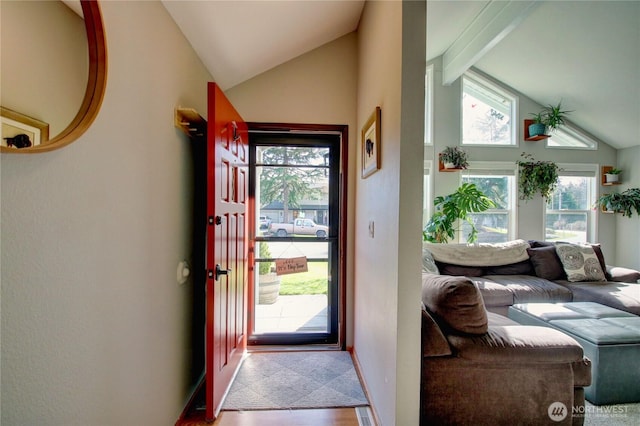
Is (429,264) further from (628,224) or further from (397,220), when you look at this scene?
(628,224)

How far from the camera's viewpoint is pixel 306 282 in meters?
2.89

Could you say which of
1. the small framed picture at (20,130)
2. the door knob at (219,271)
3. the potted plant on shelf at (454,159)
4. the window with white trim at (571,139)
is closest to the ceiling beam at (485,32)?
the potted plant on shelf at (454,159)

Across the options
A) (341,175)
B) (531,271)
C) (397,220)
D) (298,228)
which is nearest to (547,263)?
(531,271)

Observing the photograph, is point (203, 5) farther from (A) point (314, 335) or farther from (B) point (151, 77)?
(A) point (314, 335)

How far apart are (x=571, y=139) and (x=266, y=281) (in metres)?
5.69

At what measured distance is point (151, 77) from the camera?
139 cm

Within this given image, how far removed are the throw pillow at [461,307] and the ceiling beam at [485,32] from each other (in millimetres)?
2864

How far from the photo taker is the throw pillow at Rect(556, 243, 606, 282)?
3.40m

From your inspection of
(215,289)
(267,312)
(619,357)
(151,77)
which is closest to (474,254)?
(619,357)

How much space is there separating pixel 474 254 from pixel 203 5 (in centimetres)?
370

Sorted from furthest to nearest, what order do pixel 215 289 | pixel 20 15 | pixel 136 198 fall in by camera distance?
1. pixel 215 289
2. pixel 136 198
3. pixel 20 15

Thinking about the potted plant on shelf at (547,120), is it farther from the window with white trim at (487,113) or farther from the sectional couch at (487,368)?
the sectional couch at (487,368)

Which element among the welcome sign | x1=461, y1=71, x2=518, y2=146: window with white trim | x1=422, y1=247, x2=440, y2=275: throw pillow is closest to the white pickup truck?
the welcome sign

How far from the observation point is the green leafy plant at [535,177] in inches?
Answer: 177
